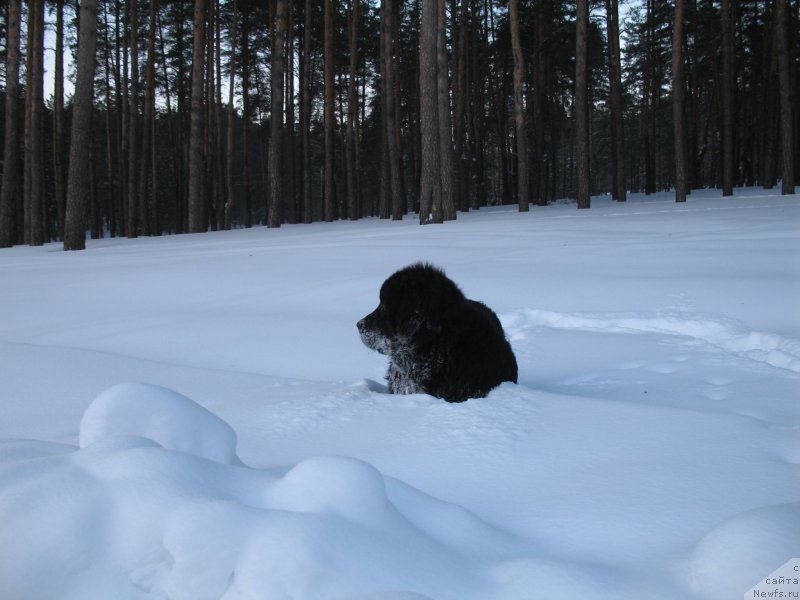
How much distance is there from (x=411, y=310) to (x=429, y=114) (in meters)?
11.6

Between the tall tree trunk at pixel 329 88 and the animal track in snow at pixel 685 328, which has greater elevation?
the tall tree trunk at pixel 329 88

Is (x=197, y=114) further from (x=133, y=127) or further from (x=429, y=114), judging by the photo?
(x=429, y=114)

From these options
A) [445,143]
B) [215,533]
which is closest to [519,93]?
[445,143]

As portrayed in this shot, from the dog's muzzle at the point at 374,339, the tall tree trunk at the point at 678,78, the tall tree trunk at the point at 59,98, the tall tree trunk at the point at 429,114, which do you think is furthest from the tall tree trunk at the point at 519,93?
the dog's muzzle at the point at 374,339

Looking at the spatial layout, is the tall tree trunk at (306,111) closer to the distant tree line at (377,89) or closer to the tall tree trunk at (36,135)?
the distant tree line at (377,89)

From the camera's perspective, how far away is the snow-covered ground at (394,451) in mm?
1065

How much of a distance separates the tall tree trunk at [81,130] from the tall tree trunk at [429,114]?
283 inches

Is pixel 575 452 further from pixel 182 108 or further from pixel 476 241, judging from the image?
pixel 182 108

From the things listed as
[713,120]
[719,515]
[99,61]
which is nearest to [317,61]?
[99,61]

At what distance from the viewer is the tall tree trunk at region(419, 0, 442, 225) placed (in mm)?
13375

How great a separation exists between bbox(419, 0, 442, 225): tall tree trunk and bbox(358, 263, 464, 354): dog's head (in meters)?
11.0

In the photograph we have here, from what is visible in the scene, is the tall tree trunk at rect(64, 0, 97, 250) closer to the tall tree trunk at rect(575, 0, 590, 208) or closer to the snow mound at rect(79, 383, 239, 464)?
the tall tree trunk at rect(575, 0, 590, 208)

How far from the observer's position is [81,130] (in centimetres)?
1216

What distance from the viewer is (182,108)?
29.7 metres
